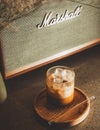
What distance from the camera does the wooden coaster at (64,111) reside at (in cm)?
81

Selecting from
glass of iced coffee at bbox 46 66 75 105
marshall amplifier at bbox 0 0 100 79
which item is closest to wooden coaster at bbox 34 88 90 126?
glass of iced coffee at bbox 46 66 75 105

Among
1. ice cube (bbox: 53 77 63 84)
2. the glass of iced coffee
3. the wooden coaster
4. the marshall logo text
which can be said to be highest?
the marshall logo text

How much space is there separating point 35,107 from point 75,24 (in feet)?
1.33

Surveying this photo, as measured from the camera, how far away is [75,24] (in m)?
1.08

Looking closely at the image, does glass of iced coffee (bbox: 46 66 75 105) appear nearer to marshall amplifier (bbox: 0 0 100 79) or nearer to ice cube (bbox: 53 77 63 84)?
ice cube (bbox: 53 77 63 84)

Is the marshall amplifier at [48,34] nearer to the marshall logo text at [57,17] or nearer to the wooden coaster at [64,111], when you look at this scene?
the marshall logo text at [57,17]

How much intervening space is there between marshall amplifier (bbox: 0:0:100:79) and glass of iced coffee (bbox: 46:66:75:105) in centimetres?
17

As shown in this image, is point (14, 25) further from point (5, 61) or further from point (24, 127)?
point (24, 127)

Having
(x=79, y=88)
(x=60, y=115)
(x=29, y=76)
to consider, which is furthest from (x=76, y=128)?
(x=29, y=76)

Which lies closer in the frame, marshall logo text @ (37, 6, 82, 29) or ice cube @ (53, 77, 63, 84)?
ice cube @ (53, 77, 63, 84)

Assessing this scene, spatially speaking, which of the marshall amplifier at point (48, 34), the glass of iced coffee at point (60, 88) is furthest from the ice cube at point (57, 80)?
the marshall amplifier at point (48, 34)

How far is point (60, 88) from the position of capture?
841mm

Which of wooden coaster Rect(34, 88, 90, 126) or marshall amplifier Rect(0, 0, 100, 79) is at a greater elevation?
marshall amplifier Rect(0, 0, 100, 79)

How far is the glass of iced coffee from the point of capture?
0.85 m
